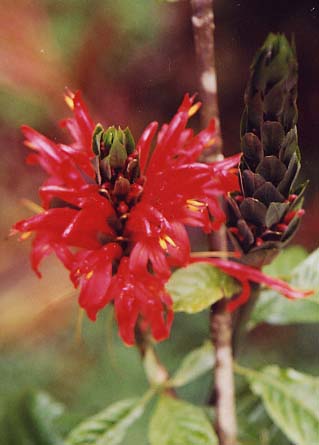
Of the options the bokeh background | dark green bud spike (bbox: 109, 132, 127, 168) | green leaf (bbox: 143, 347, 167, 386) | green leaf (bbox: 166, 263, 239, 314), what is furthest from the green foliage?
dark green bud spike (bbox: 109, 132, 127, 168)

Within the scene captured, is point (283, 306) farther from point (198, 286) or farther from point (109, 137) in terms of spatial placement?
point (109, 137)

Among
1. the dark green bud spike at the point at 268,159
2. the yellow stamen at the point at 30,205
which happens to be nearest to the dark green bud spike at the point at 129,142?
the dark green bud spike at the point at 268,159

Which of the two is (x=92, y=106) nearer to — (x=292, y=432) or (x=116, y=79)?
(x=116, y=79)

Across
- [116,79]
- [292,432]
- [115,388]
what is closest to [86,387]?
[115,388]

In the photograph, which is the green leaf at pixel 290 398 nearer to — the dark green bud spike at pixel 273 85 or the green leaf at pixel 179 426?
the green leaf at pixel 179 426

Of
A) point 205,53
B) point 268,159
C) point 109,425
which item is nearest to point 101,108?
point 205,53
